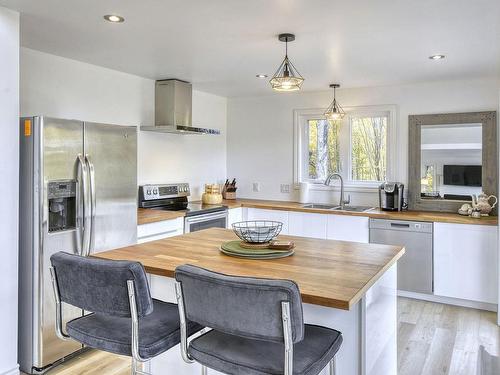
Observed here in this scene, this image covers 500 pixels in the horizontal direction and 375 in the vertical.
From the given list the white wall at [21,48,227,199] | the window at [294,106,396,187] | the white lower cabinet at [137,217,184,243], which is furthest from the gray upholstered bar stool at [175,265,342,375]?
the window at [294,106,396,187]

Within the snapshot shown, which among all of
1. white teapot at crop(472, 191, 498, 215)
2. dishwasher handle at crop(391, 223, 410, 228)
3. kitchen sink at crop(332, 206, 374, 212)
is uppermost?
white teapot at crop(472, 191, 498, 215)

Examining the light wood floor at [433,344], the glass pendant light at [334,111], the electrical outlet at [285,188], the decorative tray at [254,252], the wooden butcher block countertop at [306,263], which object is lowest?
the light wood floor at [433,344]

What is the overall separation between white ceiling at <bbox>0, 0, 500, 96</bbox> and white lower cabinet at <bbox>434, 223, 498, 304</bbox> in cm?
153

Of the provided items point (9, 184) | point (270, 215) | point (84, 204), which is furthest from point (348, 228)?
point (9, 184)

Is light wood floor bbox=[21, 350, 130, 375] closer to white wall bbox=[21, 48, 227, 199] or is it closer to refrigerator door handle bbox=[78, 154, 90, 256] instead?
refrigerator door handle bbox=[78, 154, 90, 256]

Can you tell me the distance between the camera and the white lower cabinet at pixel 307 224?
461 centimetres

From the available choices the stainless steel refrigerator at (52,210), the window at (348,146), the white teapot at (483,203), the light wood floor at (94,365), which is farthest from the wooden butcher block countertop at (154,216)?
the white teapot at (483,203)

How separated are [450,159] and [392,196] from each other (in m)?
0.73

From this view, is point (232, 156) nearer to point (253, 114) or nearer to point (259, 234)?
point (253, 114)

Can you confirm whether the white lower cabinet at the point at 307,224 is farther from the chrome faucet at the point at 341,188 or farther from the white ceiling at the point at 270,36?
the white ceiling at the point at 270,36

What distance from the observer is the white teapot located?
4.10 metres

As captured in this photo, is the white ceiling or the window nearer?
the white ceiling

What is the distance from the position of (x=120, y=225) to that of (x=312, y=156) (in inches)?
114

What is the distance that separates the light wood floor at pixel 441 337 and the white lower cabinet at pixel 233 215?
78.3 inches
